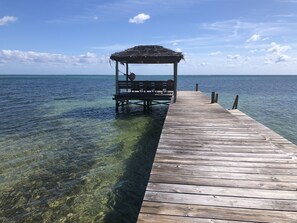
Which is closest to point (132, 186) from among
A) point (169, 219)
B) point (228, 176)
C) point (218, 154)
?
point (218, 154)

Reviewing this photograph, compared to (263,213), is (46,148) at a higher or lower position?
lower

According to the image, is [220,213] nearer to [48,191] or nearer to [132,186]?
[132,186]

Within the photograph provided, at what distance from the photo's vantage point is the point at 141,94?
62.1ft

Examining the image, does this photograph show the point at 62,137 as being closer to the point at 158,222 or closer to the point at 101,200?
the point at 101,200

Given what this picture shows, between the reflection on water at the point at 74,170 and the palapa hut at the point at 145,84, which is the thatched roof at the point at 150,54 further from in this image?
the reflection on water at the point at 74,170

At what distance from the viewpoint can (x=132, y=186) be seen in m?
7.51

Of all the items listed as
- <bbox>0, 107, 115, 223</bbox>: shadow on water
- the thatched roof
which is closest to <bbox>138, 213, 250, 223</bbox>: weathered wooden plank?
<bbox>0, 107, 115, 223</bbox>: shadow on water

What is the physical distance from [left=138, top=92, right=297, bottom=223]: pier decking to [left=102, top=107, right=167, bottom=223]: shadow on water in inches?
59.2

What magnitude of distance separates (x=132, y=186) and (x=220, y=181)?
3.45 metres

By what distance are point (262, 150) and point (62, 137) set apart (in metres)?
9.54

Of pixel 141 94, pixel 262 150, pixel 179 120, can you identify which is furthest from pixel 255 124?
pixel 141 94

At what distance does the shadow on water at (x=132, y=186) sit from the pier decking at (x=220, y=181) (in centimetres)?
150

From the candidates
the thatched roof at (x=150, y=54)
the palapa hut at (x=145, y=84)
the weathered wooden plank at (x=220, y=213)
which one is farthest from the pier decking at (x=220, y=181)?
the palapa hut at (x=145, y=84)

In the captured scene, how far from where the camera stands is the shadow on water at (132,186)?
6082 mm
